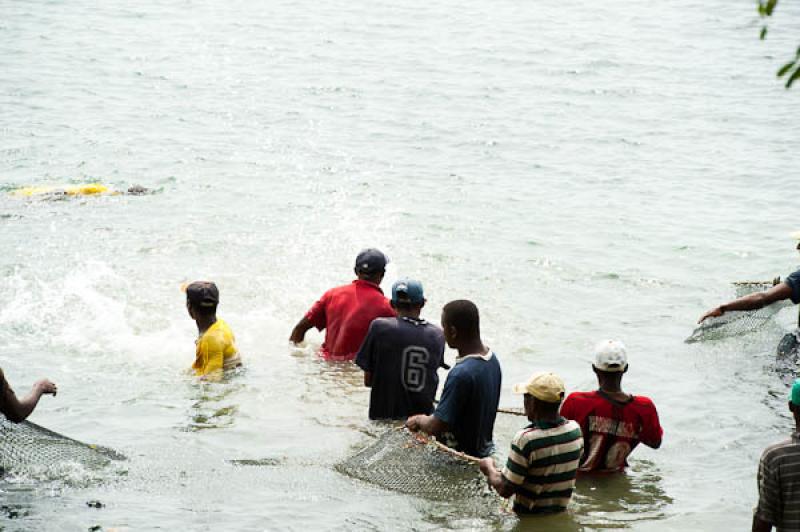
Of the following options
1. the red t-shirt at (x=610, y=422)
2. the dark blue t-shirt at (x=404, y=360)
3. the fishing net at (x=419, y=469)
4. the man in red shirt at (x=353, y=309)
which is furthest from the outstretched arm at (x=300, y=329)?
the red t-shirt at (x=610, y=422)

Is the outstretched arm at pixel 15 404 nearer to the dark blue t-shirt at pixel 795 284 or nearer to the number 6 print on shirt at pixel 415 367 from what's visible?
the number 6 print on shirt at pixel 415 367

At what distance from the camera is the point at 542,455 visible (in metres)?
6.13

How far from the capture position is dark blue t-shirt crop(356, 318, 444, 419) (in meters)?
7.76

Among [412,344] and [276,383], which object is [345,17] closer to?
[276,383]

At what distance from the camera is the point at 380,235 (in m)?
15.8

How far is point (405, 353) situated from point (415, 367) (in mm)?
137

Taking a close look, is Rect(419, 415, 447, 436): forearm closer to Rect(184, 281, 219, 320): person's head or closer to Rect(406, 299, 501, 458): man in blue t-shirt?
Rect(406, 299, 501, 458): man in blue t-shirt

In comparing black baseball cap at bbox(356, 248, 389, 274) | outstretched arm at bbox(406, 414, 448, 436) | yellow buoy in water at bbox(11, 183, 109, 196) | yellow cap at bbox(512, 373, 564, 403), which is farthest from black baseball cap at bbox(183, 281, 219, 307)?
yellow buoy in water at bbox(11, 183, 109, 196)

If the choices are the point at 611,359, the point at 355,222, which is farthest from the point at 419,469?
the point at 355,222

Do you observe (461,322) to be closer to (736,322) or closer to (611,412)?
(611,412)

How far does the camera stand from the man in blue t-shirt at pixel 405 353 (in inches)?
305

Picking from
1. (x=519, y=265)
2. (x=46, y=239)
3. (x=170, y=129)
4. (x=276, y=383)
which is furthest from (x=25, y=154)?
(x=276, y=383)

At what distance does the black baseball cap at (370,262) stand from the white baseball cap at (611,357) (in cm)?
283

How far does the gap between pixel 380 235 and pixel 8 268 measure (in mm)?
5190
